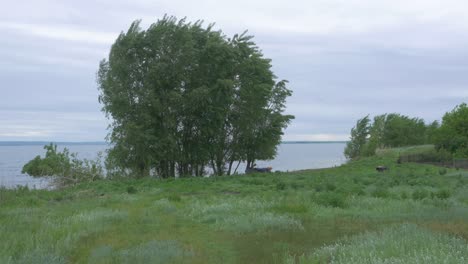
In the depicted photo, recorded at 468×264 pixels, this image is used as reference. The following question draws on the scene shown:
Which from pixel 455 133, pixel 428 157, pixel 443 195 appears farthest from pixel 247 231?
pixel 455 133

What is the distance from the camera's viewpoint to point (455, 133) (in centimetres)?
6806

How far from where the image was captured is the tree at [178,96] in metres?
32.7

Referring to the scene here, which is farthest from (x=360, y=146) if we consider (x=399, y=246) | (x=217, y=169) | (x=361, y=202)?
(x=399, y=246)

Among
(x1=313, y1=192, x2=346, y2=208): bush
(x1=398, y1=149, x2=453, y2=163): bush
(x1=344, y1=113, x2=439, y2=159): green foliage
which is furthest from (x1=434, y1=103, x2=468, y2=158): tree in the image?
(x1=313, y1=192, x2=346, y2=208): bush

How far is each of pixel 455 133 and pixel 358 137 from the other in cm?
4915

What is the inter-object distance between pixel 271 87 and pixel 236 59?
12.7 ft

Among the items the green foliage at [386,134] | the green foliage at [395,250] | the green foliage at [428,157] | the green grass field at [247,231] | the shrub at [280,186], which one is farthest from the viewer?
the green foliage at [386,134]

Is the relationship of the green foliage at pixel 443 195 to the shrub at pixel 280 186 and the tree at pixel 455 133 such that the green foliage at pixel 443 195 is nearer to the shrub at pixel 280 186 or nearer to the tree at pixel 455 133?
the shrub at pixel 280 186

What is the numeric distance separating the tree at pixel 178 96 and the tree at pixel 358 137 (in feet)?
267

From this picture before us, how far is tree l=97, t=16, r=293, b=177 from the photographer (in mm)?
32656

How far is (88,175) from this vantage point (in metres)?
40.2

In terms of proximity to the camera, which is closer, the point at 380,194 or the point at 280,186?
the point at 380,194

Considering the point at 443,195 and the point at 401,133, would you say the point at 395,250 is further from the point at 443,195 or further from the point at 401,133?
the point at 401,133

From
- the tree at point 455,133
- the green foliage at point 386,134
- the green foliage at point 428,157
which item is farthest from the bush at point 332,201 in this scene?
the green foliage at point 386,134
